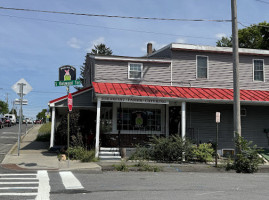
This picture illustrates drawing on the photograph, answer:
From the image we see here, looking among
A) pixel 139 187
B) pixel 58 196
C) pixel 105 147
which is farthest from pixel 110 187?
pixel 105 147

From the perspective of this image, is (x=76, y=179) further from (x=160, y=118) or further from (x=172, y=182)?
(x=160, y=118)

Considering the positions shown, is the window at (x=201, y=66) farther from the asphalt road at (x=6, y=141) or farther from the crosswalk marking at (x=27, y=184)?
the asphalt road at (x=6, y=141)

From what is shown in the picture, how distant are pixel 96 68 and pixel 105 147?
438 cm

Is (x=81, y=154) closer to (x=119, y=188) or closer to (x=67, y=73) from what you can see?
(x=67, y=73)

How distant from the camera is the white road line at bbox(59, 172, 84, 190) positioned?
8297mm

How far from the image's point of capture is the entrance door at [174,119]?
17.5m

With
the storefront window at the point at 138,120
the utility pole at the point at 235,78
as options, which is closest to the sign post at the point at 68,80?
the storefront window at the point at 138,120

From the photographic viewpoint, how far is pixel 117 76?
1762cm

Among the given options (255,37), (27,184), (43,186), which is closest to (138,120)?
(27,184)

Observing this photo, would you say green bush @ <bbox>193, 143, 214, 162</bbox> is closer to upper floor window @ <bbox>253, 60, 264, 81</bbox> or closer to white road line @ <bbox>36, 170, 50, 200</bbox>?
upper floor window @ <bbox>253, 60, 264, 81</bbox>

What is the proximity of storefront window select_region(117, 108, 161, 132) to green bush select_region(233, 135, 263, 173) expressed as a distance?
199 inches

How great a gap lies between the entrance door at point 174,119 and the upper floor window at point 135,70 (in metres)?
2.64

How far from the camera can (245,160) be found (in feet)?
42.4

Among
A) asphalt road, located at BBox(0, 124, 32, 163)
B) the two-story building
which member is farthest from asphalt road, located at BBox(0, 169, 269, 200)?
the two-story building
